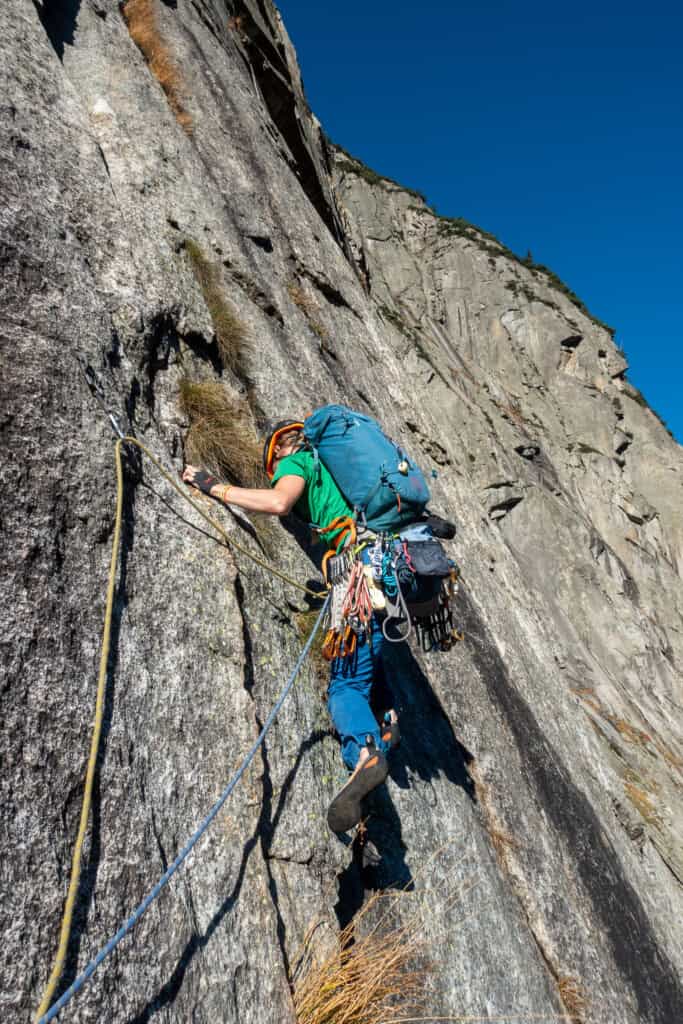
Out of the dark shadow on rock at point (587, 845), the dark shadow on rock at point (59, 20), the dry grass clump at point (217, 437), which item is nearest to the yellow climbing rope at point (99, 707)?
the dry grass clump at point (217, 437)

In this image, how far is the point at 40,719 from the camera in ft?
7.02

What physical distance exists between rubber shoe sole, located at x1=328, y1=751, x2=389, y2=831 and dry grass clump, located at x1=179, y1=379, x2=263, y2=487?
207cm

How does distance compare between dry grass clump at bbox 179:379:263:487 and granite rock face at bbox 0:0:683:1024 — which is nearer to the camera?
granite rock face at bbox 0:0:683:1024

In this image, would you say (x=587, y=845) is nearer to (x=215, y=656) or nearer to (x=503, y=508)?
(x=215, y=656)

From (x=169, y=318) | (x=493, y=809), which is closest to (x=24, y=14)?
(x=169, y=318)

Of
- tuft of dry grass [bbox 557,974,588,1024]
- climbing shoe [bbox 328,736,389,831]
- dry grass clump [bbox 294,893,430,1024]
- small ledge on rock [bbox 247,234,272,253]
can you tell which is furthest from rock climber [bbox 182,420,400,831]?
small ledge on rock [bbox 247,234,272,253]

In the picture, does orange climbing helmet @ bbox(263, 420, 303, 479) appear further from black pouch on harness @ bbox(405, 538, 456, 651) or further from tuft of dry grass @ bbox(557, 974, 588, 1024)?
tuft of dry grass @ bbox(557, 974, 588, 1024)

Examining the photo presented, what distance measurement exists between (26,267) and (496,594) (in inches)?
270

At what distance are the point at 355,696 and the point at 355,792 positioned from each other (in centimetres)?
58

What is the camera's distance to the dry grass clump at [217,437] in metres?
4.01

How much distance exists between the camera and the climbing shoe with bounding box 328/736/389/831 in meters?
2.98

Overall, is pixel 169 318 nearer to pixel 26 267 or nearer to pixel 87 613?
pixel 26 267

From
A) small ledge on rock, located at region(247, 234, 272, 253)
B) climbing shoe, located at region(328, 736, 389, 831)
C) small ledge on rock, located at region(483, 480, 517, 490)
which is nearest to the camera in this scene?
climbing shoe, located at region(328, 736, 389, 831)

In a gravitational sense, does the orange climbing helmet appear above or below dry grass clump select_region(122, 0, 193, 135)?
below
